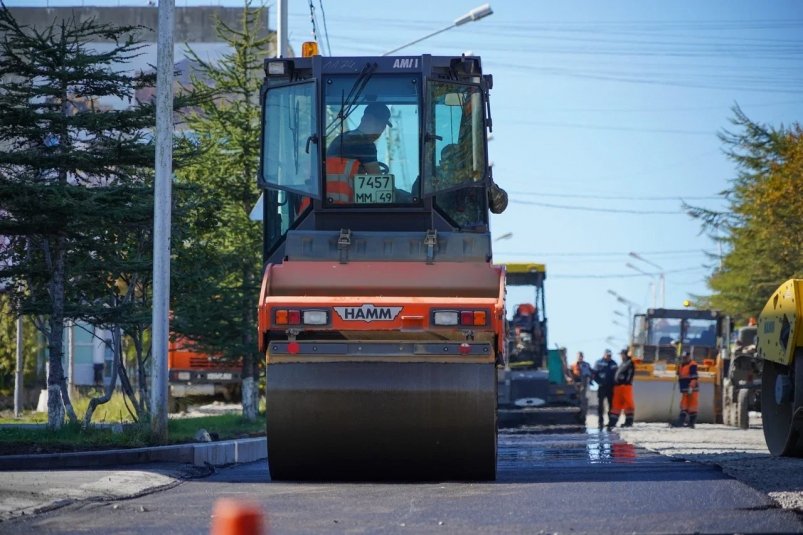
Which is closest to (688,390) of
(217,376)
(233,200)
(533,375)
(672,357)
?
(533,375)

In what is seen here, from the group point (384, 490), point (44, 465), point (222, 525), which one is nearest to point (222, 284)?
point (44, 465)

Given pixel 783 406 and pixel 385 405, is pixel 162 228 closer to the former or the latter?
pixel 385 405

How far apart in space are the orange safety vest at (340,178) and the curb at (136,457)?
10.1 feet

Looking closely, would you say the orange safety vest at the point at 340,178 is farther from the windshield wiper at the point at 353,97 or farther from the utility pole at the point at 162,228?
the utility pole at the point at 162,228

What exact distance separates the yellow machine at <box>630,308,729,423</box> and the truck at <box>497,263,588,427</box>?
5.99 ft

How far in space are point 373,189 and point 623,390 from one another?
59.7ft

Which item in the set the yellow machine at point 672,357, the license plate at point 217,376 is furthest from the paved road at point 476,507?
the license plate at point 217,376

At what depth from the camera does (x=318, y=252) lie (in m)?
12.6

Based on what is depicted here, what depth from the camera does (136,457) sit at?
14.0 metres

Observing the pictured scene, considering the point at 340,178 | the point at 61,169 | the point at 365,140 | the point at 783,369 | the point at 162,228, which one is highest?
the point at 61,169

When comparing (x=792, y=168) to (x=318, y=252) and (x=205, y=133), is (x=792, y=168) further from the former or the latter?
(x=318, y=252)

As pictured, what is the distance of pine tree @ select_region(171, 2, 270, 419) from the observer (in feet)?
82.5

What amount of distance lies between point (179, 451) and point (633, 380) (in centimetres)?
1994

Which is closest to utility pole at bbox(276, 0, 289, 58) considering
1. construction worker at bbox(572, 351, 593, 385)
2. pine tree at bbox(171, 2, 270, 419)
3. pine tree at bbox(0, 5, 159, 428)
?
pine tree at bbox(171, 2, 270, 419)
